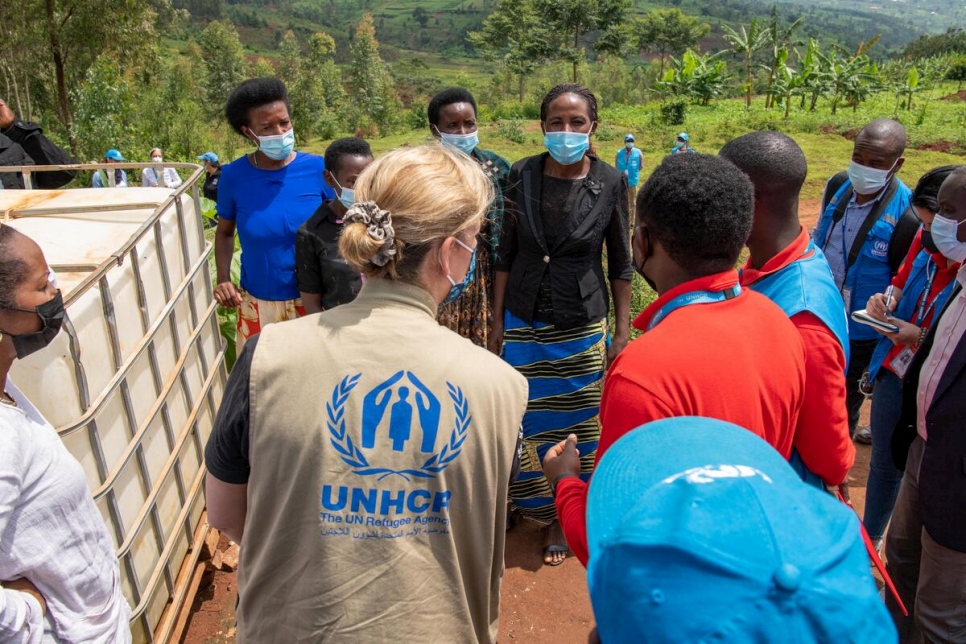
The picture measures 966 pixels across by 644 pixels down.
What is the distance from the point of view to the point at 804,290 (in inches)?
73.1

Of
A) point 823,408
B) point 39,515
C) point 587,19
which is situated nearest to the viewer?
point 39,515

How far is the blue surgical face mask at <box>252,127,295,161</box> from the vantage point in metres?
3.35

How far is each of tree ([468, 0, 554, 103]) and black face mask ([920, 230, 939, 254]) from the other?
34897mm

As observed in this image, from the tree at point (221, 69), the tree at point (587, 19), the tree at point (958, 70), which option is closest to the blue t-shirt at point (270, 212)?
→ the tree at point (221, 69)

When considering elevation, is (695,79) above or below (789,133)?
above

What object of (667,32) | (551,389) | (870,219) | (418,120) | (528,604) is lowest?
(418,120)

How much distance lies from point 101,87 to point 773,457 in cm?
1341

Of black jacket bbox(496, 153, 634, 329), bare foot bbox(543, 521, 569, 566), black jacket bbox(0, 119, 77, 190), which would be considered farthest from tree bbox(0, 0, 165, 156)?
bare foot bbox(543, 521, 569, 566)

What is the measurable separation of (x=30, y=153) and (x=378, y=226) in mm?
4419

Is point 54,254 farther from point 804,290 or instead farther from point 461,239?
point 804,290

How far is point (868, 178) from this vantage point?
3.35 m

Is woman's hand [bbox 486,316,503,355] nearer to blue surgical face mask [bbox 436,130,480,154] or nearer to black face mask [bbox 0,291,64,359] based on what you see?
blue surgical face mask [bbox 436,130,480,154]

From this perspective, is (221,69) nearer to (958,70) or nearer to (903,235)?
(958,70)

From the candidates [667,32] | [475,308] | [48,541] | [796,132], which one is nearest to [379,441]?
[48,541]
